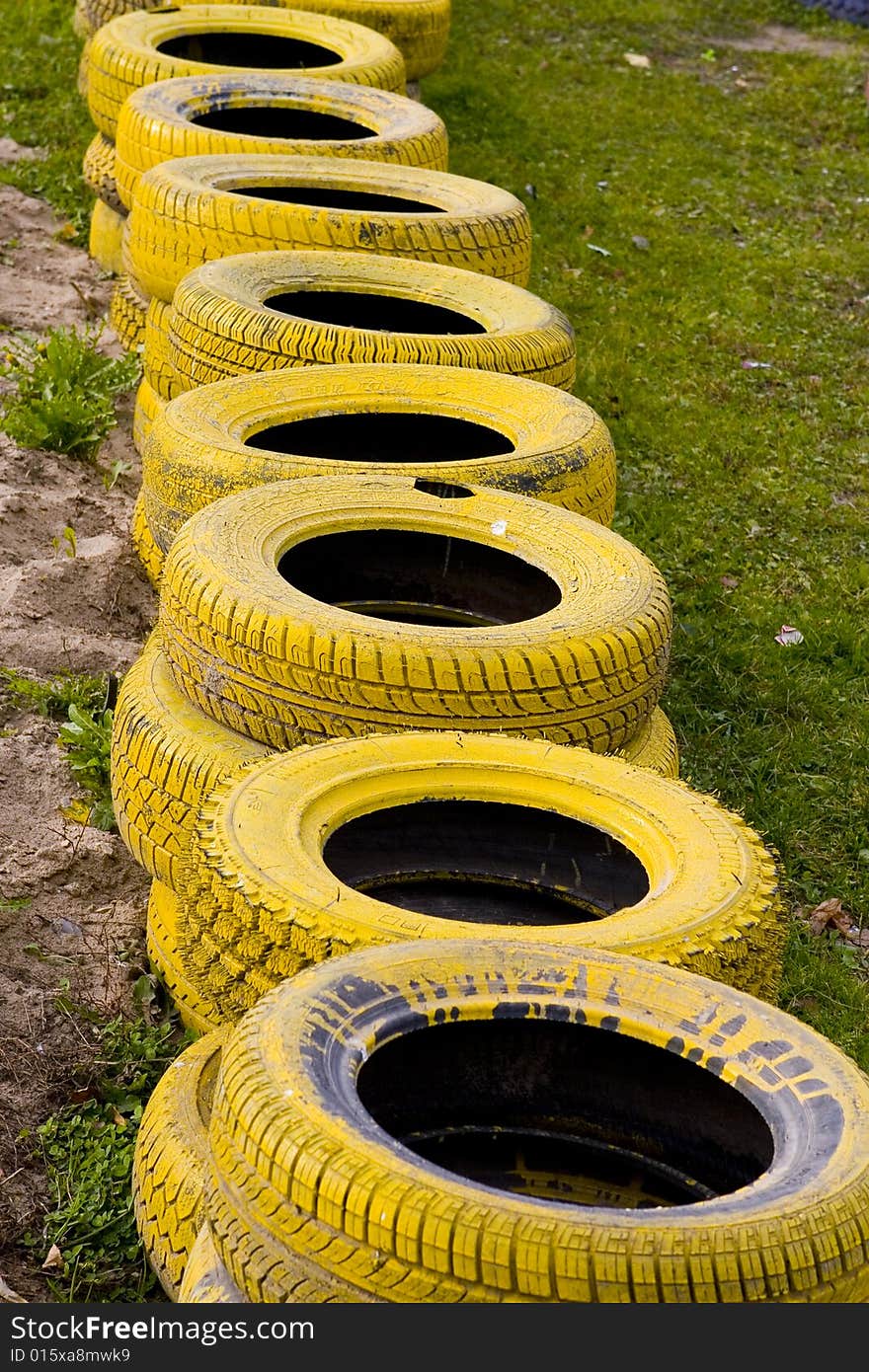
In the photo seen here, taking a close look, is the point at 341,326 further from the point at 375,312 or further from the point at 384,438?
the point at 384,438

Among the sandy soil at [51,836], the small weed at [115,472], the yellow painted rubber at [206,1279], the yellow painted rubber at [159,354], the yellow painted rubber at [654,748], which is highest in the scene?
the yellow painted rubber at [159,354]

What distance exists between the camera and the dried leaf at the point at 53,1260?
3000 millimetres

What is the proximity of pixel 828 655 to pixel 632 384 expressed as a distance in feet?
7.88

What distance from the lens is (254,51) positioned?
28.3ft

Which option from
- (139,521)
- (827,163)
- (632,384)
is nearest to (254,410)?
(139,521)

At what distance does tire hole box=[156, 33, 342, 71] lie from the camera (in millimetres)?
8461

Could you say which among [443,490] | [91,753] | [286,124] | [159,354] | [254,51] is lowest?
[91,753]

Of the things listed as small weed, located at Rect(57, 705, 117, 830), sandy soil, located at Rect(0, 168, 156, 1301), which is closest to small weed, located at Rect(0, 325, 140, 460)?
sandy soil, located at Rect(0, 168, 156, 1301)

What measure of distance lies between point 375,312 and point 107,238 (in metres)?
3.08

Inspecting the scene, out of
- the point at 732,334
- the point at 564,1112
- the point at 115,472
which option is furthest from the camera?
the point at 732,334

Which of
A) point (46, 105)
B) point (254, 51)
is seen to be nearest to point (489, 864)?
point (254, 51)

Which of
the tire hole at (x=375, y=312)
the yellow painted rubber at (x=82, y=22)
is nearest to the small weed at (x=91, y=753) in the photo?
the tire hole at (x=375, y=312)

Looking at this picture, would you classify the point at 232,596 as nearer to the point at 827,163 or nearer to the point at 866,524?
the point at 866,524

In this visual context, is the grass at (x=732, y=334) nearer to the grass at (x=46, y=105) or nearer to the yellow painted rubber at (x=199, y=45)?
the yellow painted rubber at (x=199, y=45)
